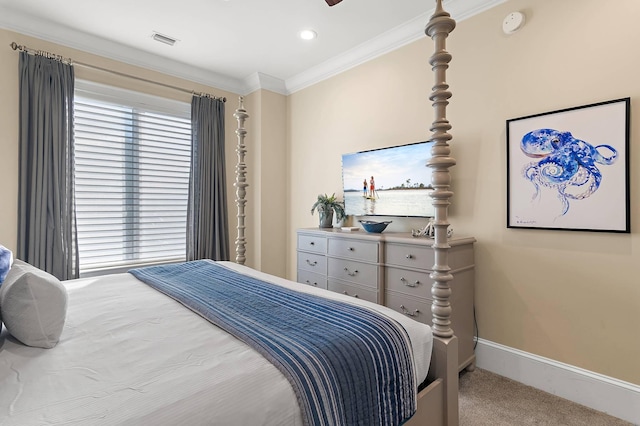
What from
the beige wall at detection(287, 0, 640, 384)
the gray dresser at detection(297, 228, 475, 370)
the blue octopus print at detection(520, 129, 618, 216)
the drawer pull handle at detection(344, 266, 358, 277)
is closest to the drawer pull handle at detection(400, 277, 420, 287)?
the gray dresser at detection(297, 228, 475, 370)

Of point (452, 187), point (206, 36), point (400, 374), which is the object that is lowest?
point (400, 374)

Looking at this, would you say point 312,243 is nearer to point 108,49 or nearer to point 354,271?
point 354,271

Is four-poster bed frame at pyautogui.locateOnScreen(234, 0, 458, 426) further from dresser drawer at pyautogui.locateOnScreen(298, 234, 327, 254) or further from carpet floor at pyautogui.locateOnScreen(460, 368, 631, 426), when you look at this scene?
dresser drawer at pyautogui.locateOnScreen(298, 234, 327, 254)

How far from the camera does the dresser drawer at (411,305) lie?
91.0 inches

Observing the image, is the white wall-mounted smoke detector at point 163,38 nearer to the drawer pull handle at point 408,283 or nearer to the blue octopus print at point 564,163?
the drawer pull handle at point 408,283

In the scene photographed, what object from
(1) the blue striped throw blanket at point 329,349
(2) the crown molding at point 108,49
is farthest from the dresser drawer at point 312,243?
(2) the crown molding at point 108,49

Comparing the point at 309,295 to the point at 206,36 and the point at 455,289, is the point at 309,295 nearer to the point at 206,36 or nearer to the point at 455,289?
the point at 455,289

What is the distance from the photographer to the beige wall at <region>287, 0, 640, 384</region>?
1.93 m

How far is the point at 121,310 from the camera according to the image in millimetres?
1511

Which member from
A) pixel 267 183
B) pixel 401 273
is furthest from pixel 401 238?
pixel 267 183

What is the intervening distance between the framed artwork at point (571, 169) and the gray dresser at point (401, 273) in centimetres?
50

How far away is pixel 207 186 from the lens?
156 inches

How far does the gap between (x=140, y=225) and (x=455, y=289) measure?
3257 millimetres

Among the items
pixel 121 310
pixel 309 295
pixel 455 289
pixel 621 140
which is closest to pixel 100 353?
pixel 121 310
